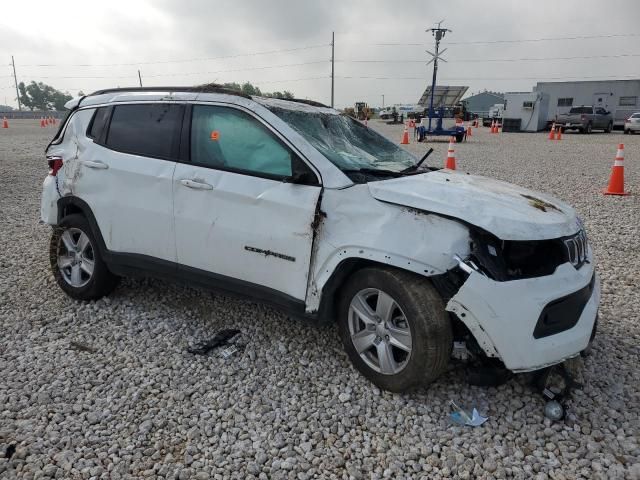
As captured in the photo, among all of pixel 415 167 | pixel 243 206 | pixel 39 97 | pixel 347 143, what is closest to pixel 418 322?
pixel 243 206

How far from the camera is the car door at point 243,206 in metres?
3.13

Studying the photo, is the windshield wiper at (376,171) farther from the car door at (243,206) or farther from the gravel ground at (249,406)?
the gravel ground at (249,406)

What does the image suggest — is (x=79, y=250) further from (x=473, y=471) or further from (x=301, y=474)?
(x=473, y=471)

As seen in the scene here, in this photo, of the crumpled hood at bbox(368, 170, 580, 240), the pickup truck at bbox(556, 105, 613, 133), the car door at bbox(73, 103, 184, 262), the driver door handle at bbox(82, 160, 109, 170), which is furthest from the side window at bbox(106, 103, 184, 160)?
the pickup truck at bbox(556, 105, 613, 133)

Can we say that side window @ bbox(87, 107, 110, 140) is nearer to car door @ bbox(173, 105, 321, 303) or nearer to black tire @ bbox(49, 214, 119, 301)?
black tire @ bbox(49, 214, 119, 301)

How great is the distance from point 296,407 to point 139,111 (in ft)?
8.71

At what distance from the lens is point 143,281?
4750mm

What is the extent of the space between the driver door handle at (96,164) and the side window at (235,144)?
0.87m

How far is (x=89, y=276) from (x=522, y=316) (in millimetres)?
3477

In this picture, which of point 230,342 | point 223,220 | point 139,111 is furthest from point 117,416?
point 139,111

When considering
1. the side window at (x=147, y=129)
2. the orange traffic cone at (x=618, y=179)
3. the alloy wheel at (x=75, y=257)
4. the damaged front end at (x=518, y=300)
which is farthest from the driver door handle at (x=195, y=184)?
the orange traffic cone at (x=618, y=179)

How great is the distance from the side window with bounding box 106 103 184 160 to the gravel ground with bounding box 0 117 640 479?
1.33 metres

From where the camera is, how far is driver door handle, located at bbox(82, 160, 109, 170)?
3.98m

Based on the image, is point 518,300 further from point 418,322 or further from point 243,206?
point 243,206
